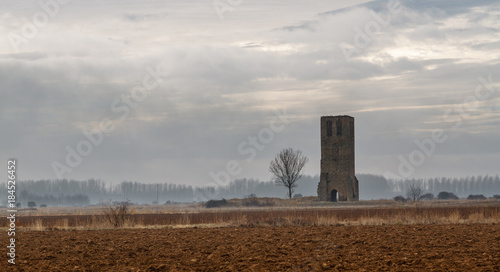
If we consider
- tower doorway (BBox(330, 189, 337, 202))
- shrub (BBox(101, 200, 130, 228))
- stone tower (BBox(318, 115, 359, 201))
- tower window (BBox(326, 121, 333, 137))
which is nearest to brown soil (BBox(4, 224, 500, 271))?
shrub (BBox(101, 200, 130, 228))

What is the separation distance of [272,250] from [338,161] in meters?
55.0

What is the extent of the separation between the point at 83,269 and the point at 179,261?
2.93 metres

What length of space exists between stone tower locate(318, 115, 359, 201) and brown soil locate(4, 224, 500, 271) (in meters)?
46.1

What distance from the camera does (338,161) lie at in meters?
74.5

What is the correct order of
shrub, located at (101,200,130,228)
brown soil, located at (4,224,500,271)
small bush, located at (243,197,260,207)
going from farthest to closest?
small bush, located at (243,197,260,207) → shrub, located at (101,200,130,228) → brown soil, located at (4,224,500,271)

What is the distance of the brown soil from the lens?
17.1 m

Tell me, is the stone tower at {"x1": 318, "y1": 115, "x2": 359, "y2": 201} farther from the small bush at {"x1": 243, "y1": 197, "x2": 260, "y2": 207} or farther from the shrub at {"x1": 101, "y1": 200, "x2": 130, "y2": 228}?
the shrub at {"x1": 101, "y1": 200, "x2": 130, "y2": 228}

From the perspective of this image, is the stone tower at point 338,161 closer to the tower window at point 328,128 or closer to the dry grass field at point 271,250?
the tower window at point 328,128

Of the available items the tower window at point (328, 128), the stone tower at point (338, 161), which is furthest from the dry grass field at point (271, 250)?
the tower window at point (328, 128)

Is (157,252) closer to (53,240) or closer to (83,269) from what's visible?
(83,269)

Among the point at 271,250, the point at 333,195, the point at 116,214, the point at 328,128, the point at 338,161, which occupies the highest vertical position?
the point at 328,128

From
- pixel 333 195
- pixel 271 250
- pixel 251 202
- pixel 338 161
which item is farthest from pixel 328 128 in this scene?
pixel 271 250

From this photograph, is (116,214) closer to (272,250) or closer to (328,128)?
(272,250)

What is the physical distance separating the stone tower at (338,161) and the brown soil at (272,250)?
46117 mm
